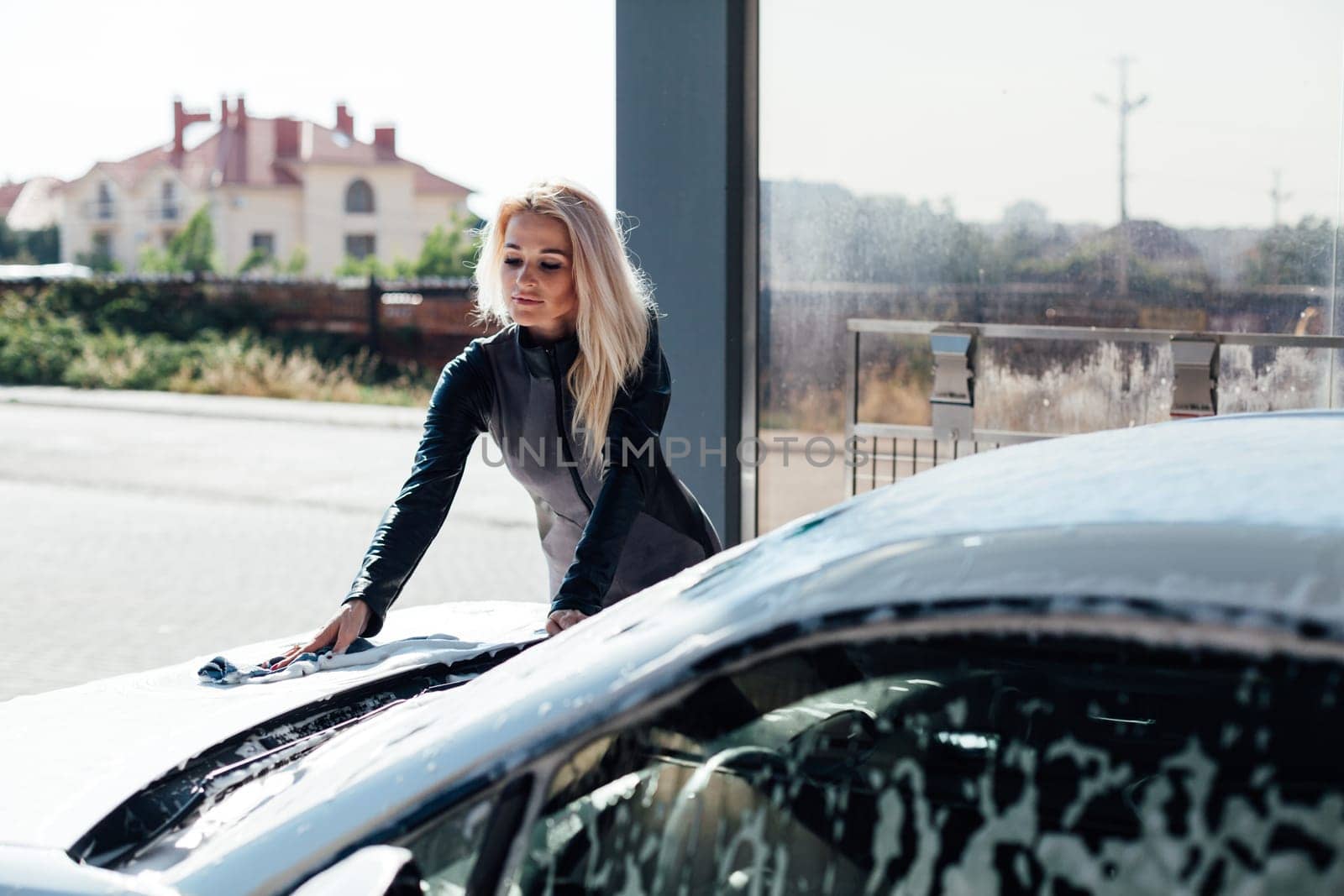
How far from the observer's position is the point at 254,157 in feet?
232

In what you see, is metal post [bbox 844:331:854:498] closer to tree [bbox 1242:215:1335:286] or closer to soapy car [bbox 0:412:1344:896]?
tree [bbox 1242:215:1335:286]

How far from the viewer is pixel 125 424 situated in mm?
17891

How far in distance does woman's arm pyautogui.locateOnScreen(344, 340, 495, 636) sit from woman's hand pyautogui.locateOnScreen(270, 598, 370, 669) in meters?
0.02

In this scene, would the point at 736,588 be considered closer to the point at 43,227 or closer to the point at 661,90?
the point at 661,90


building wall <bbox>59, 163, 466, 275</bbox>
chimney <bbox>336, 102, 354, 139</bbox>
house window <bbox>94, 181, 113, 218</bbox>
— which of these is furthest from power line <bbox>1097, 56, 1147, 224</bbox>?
house window <bbox>94, 181, 113, 218</bbox>

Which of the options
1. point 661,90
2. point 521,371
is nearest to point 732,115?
point 661,90

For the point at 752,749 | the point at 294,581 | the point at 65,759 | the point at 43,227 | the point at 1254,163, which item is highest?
the point at 43,227

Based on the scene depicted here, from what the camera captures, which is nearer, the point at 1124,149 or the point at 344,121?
the point at 1124,149

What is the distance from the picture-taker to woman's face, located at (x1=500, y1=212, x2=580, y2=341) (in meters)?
2.96

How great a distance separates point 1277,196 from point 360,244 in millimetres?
71984

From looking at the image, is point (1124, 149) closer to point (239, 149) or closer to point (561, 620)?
point (561, 620)

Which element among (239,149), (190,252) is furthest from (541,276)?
(239,149)

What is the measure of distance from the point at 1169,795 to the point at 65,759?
4.19 feet

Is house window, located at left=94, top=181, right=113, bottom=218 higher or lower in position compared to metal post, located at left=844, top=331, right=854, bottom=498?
higher
